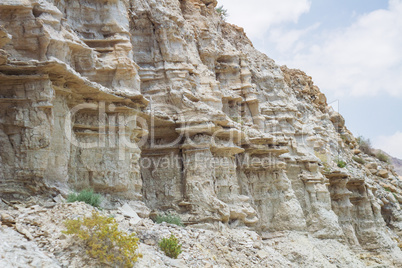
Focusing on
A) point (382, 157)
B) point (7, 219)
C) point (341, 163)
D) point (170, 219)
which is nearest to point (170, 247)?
point (7, 219)

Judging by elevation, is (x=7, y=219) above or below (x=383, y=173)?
above

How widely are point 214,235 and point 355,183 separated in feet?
68.7

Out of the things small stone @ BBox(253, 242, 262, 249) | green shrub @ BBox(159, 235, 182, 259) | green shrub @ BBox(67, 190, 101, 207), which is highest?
green shrub @ BBox(67, 190, 101, 207)

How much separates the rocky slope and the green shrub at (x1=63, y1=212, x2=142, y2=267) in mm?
1364

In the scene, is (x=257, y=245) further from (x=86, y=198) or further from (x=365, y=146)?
(x=365, y=146)

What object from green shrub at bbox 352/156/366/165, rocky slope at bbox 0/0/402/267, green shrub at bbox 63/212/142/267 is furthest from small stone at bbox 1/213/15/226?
green shrub at bbox 352/156/366/165

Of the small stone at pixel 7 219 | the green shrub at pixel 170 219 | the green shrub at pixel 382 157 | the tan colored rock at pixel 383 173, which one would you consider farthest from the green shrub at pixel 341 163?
the small stone at pixel 7 219

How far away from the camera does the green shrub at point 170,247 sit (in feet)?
38.8

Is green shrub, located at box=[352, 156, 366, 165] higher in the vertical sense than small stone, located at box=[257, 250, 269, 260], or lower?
higher

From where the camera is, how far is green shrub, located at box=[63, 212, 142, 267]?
383 inches

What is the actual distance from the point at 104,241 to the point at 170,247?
2.26 meters

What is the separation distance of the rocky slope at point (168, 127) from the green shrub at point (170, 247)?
2822 mm

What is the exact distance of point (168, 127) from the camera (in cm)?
1842

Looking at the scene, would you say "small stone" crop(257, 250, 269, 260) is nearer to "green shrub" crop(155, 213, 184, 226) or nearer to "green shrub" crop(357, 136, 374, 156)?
"green shrub" crop(155, 213, 184, 226)
